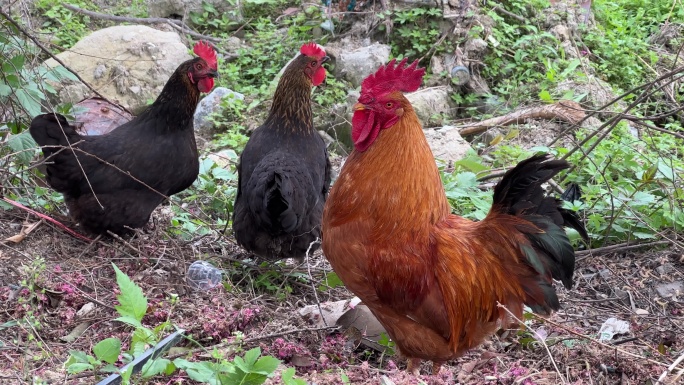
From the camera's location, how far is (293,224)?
4488mm

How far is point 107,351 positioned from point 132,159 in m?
2.84

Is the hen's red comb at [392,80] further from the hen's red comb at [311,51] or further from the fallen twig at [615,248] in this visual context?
the fallen twig at [615,248]

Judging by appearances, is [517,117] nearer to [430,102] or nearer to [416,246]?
[430,102]

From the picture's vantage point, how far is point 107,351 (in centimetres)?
246

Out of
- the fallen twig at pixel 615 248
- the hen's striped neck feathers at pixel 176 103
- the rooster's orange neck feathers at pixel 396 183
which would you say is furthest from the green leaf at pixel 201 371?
the fallen twig at pixel 615 248

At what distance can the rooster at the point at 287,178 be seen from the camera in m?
4.47

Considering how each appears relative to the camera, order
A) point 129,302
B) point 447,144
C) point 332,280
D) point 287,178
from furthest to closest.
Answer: point 447,144 → point 332,280 → point 287,178 → point 129,302

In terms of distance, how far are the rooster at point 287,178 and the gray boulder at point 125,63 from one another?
11.3 feet

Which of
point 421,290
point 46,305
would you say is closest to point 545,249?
point 421,290

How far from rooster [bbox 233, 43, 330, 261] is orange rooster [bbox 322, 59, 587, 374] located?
0.92 m

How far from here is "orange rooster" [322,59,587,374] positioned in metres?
3.42

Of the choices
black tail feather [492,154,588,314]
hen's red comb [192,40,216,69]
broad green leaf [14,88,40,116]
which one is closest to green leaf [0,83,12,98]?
broad green leaf [14,88,40,116]

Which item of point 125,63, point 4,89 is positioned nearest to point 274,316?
point 4,89

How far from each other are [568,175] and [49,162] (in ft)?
12.9
